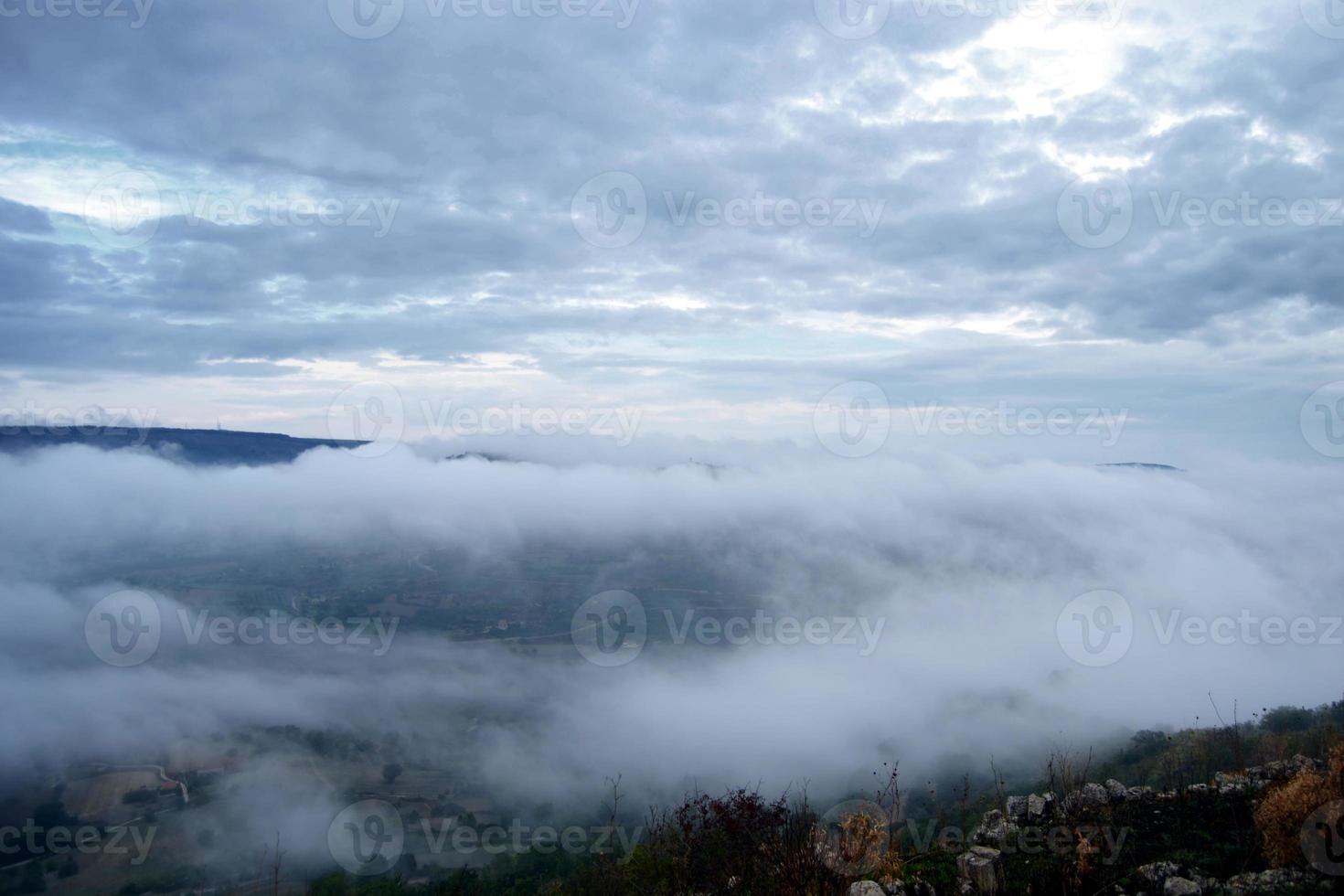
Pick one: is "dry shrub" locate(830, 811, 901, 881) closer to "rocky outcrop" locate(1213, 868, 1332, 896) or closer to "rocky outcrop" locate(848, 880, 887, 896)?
"rocky outcrop" locate(848, 880, 887, 896)

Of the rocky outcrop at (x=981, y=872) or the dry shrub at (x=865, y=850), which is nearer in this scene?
the rocky outcrop at (x=981, y=872)

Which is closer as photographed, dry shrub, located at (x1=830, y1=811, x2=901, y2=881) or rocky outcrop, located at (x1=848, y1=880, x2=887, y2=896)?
rocky outcrop, located at (x1=848, y1=880, x2=887, y2=896)

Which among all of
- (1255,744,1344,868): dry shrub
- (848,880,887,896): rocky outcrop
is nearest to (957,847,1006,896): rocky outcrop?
(848,880,887,896): rocky outcrop

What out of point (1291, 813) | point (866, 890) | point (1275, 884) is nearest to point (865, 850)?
point (866, 890)

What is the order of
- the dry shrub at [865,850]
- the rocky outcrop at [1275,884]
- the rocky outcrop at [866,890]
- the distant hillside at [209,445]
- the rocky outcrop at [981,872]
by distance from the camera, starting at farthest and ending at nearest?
1. the distant hillside at [209,445]
2. the dry shrub at [865,850]
3. the rocky outcrop at [981,872]
4. the rocky outcrop at [866,890]
5. the rocky outcrop at [1275,884]

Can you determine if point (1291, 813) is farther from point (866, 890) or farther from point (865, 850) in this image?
point (866, 890)

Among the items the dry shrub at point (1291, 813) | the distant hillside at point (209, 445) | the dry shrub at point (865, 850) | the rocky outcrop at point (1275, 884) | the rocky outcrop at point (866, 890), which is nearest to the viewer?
the rocky outcrop at point (1275, 884)

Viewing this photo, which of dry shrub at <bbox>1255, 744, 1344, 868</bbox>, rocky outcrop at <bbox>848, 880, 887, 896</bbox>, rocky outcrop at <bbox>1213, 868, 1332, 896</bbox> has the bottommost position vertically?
rocky outcrop at <bbox>848, 880, 887, 896</bbox>

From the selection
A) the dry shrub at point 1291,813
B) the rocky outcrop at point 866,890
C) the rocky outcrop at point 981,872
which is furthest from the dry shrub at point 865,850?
the dry shrub at point 1291,813

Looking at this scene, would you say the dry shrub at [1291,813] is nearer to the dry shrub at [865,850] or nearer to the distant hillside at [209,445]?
the dry shrub at [865,850]
